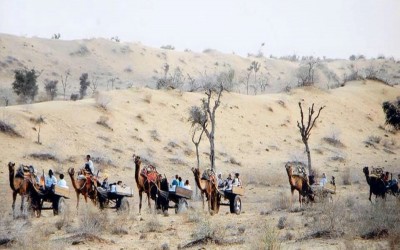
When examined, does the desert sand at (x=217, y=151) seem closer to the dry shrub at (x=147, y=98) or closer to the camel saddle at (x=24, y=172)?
the dry shrub at (x=147, y=98)

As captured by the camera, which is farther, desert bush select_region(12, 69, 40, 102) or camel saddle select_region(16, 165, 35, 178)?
desert bush select_region(12, 69, 40, 102)

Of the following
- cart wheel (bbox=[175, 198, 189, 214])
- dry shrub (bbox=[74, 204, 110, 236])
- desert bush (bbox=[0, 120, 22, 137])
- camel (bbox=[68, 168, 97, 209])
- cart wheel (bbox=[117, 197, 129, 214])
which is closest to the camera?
dry shrub (bbox=[74, 204, 110, 236])

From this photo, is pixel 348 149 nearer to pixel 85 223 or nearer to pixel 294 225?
pixel 294 225

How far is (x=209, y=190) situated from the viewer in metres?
22.0

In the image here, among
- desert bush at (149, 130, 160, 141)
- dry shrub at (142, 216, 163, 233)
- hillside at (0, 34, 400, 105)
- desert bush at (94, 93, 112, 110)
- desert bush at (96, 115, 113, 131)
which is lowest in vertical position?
dry shrub at (142, 216, 163, 233)

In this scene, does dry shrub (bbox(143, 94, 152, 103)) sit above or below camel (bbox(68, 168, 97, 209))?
Result: above

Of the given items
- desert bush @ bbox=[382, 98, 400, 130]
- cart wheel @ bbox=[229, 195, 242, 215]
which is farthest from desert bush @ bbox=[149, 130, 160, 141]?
cart wheel @ bbox=[229, 195, 242, 215]

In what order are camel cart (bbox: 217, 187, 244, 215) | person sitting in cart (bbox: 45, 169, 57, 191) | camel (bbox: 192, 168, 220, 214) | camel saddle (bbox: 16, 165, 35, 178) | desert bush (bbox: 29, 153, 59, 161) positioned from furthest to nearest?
desert bush (bbox: 29, 153, 59, 161), camel cart (bbox: 217, 187, 244, 215), camel (bbox: 192, 168, 220, 214), person sitting in cart (bbox: 45, 169, 57, 191), camel saddle (bbox: 16, 165, 35, 178)

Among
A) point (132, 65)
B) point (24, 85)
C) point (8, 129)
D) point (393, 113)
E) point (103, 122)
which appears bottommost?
point (8, 129)

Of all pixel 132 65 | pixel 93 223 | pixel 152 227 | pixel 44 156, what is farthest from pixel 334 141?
pixel 132 65

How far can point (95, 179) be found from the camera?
21.9 metres

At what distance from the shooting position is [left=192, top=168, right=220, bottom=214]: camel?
71.4ft

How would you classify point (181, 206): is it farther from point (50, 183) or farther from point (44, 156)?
point (44, 156)

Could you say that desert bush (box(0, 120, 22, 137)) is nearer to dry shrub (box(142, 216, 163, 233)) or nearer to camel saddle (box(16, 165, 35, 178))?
camel saddle (box(16, 165, 35, 178))
